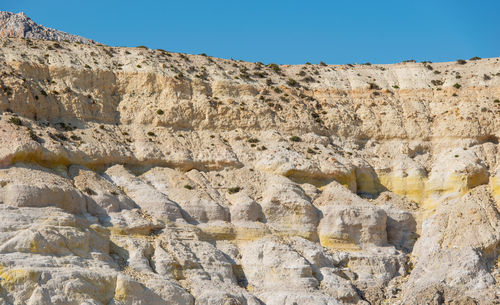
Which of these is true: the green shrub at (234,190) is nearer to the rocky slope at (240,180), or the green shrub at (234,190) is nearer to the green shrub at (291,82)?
the rocky slope at (240,180)

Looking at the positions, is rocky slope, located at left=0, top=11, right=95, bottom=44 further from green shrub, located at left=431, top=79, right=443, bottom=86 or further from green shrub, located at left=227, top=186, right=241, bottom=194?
green shrub, located at left=227, top=186, right=241, bottom=194

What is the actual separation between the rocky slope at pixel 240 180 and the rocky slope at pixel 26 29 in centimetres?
4069

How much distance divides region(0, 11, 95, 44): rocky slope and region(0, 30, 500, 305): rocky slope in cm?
4069

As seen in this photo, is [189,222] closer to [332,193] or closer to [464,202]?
[332,193]

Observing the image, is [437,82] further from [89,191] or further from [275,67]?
[89,191]

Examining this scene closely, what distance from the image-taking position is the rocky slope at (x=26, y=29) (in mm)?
89375

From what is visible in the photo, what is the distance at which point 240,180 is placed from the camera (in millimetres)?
44469

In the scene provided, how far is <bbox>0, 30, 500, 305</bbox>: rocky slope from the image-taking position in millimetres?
35438

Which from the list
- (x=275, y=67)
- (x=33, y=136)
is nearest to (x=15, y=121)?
(x=33, y=136)

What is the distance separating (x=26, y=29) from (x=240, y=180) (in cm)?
5623

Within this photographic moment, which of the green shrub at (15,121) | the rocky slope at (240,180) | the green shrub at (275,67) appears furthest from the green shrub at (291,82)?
the green shrub at (15,121)

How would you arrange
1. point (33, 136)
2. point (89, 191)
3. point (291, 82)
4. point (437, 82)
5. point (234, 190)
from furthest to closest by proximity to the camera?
point (437, 82), point (291, 82), point (234, 190), point (33, 136), point (89, 191)

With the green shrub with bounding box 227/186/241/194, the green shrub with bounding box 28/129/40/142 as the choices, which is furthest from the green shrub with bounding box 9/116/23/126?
the green shrub with bounding box 227/186/241/194

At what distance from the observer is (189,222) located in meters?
40.5
